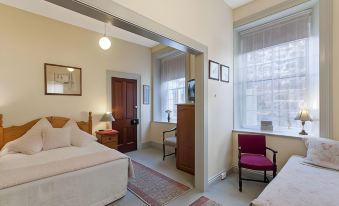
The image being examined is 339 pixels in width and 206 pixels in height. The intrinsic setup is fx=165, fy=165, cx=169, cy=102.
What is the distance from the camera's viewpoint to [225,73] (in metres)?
3.22

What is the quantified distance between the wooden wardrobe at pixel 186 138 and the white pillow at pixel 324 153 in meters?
1.80

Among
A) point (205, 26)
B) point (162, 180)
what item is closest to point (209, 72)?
point (205, 26)

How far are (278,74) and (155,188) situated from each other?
3011 millimetres

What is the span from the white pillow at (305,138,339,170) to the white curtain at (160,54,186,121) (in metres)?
3.01

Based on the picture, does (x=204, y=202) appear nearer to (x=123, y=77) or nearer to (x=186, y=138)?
(x=186, y=138)

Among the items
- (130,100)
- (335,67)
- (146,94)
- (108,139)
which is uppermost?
(335,67)

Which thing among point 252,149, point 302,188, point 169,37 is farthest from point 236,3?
point 302,188

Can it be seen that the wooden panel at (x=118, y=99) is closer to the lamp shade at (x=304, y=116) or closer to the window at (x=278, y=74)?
the window at (x=278, y=74)

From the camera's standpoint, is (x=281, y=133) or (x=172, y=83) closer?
(x=281, y=133)

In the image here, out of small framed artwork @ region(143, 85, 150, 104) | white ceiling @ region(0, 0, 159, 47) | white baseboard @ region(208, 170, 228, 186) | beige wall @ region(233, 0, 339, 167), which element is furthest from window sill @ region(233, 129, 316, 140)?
white ceiling @ region(0, 0, 159, 47)

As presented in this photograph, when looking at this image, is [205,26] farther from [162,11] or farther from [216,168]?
[216,168]

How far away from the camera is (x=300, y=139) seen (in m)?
2.63

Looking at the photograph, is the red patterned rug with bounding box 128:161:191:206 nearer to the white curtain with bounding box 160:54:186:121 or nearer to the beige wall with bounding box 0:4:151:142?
the beige wall with bounding box 0:4:151:142

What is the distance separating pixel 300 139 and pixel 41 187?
142 inches
